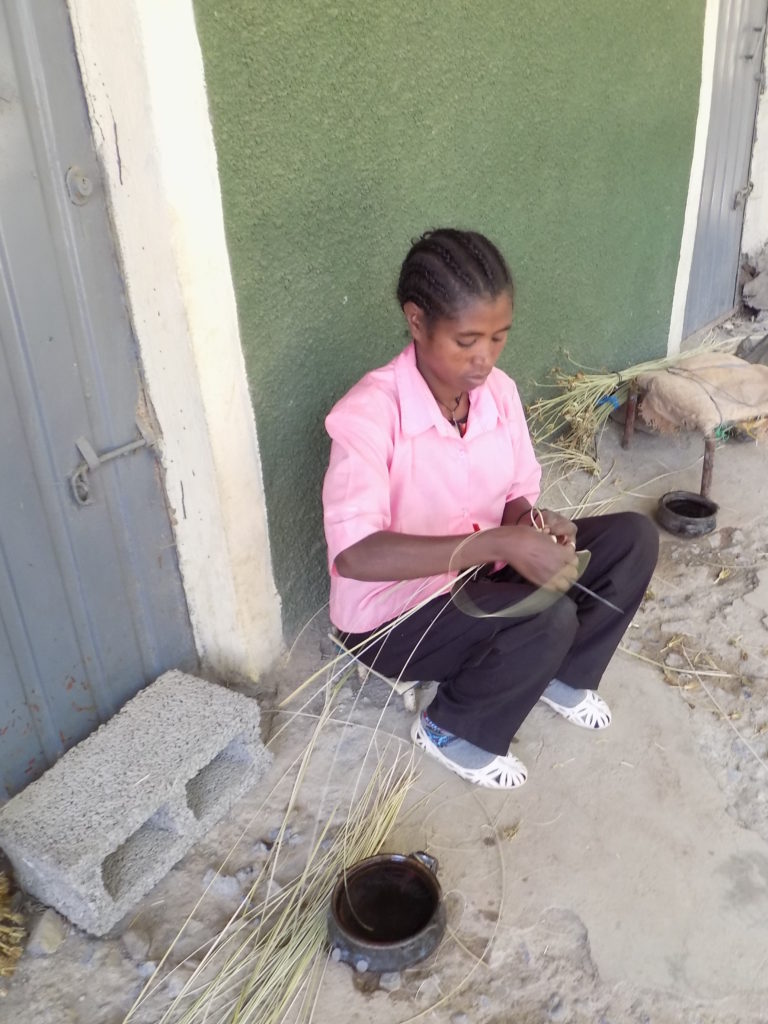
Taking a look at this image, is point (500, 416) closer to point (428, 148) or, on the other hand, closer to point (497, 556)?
point (497, 556)

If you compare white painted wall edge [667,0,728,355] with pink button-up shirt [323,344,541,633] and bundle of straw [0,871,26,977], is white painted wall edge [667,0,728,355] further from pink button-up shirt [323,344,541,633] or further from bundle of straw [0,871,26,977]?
bundle of straw [0,871,26,977]

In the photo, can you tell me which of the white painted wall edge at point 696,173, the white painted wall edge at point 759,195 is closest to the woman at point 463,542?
the white painted wall edge at point 696,173

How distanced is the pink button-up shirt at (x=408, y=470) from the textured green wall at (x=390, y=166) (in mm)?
344

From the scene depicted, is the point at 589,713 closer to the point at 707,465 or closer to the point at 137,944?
the point at 137,944

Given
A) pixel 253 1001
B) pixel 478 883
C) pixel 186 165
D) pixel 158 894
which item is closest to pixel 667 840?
pixel 478 883

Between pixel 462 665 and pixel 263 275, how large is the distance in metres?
1.07

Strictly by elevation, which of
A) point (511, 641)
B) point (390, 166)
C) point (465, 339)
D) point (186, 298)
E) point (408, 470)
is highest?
point (390, 166)

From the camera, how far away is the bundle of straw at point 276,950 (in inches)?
62.2

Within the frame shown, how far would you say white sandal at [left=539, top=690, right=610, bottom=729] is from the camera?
7.37 ft

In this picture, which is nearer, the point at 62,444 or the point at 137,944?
the point at 137,944

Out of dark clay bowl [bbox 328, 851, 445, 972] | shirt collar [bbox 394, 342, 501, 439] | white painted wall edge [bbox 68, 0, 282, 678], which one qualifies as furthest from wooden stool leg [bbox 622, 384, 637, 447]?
dark clay bowl [bbox 328, 851, 445, 972]

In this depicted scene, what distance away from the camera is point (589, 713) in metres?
2.25

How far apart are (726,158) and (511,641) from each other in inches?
177

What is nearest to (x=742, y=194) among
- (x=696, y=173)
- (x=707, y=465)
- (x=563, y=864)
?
(x=696, y=173)
